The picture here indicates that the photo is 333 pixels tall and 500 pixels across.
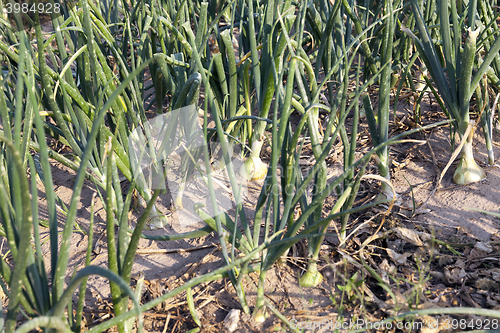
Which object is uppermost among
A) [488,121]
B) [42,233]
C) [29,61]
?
[29,61]

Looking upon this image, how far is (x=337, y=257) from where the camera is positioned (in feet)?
3.69

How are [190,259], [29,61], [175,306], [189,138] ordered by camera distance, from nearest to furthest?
1. [29,61]
2. [175,306]
3. [190,259]
4. [189,138]

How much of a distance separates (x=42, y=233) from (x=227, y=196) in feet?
2.41

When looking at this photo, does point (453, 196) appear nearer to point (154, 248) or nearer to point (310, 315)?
point (310, 315)

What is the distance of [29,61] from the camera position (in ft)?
2.99

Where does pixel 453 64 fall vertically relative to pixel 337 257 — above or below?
above

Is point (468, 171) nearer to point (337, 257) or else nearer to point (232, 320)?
point (337, 257)

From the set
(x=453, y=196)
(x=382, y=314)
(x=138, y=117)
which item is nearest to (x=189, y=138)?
(x=138, y=117)

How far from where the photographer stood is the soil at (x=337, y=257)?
0.98 meters

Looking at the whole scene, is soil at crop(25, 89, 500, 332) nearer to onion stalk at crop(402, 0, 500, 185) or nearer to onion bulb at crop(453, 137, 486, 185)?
onion bulb at crop(453, 137, 486, 185)

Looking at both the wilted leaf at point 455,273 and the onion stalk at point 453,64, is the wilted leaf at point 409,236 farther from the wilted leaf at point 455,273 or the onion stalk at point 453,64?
the onion stalk at point 453,64
